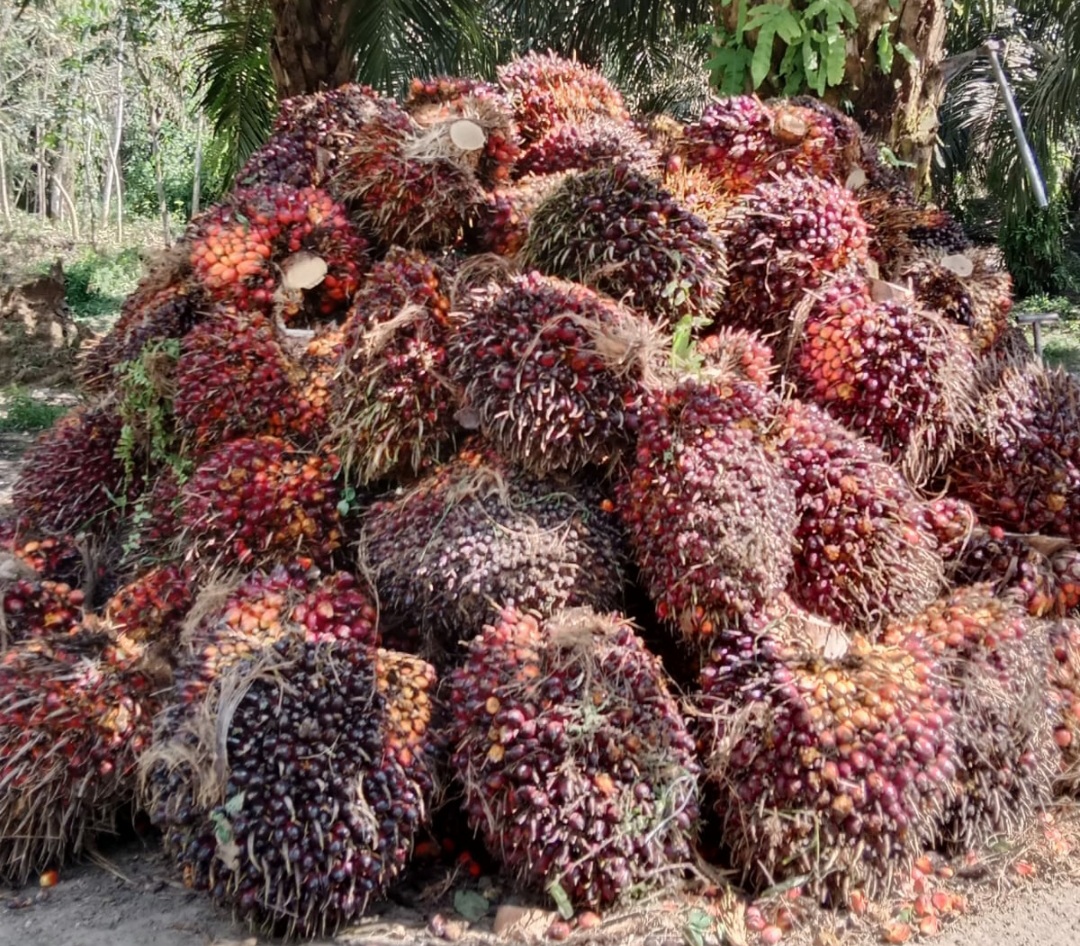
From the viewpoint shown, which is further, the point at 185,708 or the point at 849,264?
the point at 849,264

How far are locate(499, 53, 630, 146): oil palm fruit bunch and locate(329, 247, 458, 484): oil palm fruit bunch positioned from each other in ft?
2.83

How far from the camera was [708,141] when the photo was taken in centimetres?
262

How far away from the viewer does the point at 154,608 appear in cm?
220

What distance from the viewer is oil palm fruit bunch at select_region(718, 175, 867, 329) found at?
2387 millimetres

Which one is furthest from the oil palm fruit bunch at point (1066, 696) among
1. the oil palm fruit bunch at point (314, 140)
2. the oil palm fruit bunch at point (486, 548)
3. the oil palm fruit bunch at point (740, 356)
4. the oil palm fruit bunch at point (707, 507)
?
the oil palm fruit bunch at point (314, 140)

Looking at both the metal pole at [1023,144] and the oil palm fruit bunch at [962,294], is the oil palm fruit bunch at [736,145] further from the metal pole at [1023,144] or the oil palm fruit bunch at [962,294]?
the metal pole at [1023,144]

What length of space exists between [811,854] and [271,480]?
1.35m

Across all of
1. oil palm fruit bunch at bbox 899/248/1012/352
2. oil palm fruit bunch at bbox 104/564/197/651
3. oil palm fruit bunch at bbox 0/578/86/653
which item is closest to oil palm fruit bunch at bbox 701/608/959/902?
oil palm fruit bunch at bbox 899/248/1012/352

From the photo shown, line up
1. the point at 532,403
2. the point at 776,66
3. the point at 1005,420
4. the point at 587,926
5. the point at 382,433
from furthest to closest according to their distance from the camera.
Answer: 1. the point at 776,66
2. the point at 1005,420
3. the point at 382,433
4. the point at 532,403
5. the point at 587,926

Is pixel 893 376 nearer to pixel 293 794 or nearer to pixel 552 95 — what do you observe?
pixel 552 95

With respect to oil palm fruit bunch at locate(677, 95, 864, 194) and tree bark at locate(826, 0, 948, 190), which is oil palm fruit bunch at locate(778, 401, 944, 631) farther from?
tree bark at locate(826, 0, 948, 190)

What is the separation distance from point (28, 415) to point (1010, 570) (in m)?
6.51

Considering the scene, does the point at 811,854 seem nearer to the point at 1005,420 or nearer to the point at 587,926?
the point at 587,926

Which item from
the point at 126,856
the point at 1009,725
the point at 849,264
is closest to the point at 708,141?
the point at 849,264
